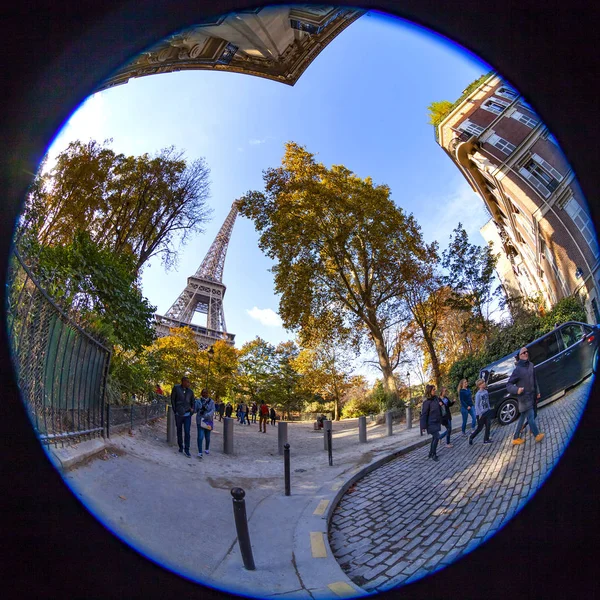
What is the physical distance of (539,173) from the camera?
1.32 m

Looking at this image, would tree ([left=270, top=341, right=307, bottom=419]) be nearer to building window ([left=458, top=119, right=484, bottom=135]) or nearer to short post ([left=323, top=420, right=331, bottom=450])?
short post ([left=323, top=420, right=331, bottom=450])

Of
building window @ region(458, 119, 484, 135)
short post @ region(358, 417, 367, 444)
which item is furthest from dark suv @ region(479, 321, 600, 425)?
building window @ region(458, 119, 484, 135)

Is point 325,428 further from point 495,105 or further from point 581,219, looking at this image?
point 495,105

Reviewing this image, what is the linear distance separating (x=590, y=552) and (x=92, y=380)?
2.04m

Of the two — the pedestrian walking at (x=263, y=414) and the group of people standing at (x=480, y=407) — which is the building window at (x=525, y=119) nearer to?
the group of people standing at (x=480, y=407)

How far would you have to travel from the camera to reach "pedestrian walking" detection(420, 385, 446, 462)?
4.10ft

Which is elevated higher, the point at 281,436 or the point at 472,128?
the point at 472,128

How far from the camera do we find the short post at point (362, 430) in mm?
1359

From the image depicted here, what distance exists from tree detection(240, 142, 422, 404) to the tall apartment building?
1.09 ft

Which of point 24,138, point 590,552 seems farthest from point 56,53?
point 590,552

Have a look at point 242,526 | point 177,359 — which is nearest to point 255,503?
point 242,526

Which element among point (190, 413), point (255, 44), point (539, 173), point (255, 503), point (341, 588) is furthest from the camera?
point (255, 44)

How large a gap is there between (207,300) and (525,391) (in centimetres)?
112

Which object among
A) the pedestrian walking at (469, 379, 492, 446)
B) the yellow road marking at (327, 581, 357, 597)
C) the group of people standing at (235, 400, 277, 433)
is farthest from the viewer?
the group of people standing at (235, 400, 277, 433)
